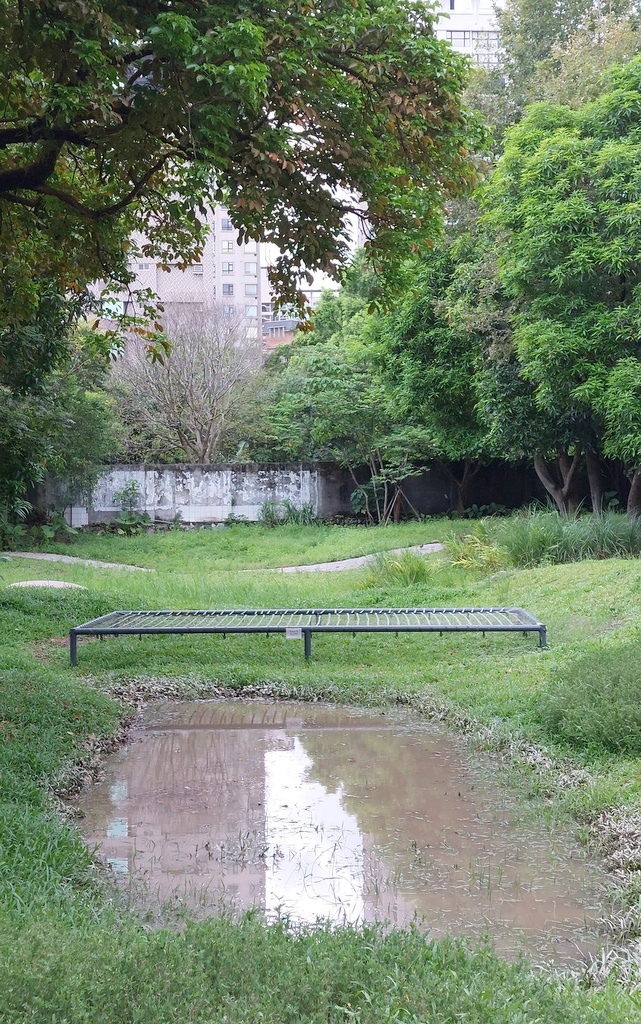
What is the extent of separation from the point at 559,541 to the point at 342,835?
28.5ft

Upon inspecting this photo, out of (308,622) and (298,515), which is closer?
(308,622)

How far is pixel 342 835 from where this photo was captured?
4.58 metres

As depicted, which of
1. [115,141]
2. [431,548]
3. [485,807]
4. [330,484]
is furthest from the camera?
[330,484]

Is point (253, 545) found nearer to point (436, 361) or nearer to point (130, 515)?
point (130, 515)

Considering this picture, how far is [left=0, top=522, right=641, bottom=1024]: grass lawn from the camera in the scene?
264 cm

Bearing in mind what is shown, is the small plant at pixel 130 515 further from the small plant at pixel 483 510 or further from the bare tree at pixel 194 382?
the small plant at pixel 483 510

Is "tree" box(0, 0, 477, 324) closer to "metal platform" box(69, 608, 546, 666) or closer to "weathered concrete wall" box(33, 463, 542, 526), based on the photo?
"metal platform" box(69, 608, 546, 666)

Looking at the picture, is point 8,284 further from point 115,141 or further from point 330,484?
point 330,484

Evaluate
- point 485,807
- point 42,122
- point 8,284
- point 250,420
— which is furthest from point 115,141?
point 250,420

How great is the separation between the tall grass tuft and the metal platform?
3.89m

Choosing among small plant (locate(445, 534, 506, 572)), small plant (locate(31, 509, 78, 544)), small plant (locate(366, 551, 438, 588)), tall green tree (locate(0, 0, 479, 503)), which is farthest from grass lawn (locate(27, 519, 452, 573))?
tall green tree (locate(0, 0, 479, 503))

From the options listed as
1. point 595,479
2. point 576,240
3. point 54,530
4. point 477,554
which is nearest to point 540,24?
point 576,240

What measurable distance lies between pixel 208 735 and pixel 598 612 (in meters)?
4.23

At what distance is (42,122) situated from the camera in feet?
20.3
